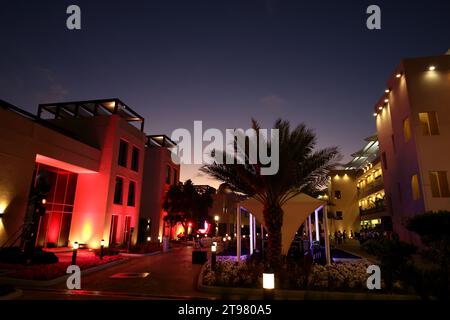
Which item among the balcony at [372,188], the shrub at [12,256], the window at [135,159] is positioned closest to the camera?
the shrub at [12,256]

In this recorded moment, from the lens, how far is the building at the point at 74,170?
14250mm

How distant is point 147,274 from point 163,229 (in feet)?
64.4

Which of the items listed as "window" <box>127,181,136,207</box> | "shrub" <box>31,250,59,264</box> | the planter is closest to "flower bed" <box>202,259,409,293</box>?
the planter

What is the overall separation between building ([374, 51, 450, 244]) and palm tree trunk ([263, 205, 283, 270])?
10.8 meters

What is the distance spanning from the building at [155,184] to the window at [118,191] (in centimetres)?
570

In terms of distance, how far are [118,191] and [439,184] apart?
23.1 m

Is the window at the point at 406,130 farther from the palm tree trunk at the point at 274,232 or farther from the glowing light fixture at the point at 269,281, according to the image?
the glowing light fixture at the point at 269,281

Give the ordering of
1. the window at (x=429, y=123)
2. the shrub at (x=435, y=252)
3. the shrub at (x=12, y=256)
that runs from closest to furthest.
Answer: the shrub at (x=435, y=252)
the shrub at (x=12, y=256)
the window at (x=429, y=123)

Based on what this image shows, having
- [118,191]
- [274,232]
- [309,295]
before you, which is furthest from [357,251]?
[118,191]

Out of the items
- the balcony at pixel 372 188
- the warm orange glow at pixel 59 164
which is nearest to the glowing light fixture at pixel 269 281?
the warm orange glow at pixel 59 164

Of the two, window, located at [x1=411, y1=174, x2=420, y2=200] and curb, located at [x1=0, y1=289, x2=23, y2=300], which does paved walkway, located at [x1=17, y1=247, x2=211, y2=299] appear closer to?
curb, located at [x1=0, y1=289, x2=23, y2=300]

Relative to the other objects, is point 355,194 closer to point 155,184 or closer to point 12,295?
point 155,184
